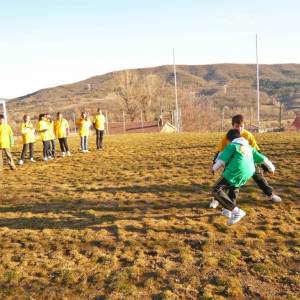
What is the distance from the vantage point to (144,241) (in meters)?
5.29

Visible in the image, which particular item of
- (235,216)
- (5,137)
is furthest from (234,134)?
(5,137)

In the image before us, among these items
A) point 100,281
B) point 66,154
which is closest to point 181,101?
point 66,154

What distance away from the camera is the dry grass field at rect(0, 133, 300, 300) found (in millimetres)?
4062

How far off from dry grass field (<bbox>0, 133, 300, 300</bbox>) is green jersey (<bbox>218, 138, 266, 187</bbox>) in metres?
0.81

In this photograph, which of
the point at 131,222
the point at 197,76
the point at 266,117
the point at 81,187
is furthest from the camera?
the point at 197,76

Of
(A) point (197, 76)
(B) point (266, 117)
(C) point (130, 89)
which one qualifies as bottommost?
(B) point (266, 117)

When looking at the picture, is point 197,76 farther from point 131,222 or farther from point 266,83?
point 131,222

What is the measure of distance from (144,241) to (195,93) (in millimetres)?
89908

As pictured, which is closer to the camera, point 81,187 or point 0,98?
point 81,187

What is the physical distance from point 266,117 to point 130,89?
40256 mm

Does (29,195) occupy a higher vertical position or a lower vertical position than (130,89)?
lower

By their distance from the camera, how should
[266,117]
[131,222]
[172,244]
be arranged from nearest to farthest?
[172,244], [131,222], [266,117]

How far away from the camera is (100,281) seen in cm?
420

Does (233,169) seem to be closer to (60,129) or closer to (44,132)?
(44,132)
